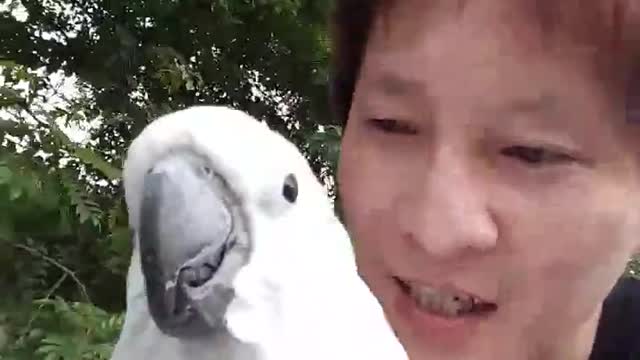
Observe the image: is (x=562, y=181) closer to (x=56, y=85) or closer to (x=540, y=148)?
(x=540, y=148)

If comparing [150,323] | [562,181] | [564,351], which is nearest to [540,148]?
[562,181]

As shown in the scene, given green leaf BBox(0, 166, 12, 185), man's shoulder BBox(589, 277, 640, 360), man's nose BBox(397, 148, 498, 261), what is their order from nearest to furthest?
1. man's nose BBox(397, 148, 498, 261)
2. man's shoulder BBox(589, 277, 640, 360)
3. green leaf BBox(0, 166, 12, 185)

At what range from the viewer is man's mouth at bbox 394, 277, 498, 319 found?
0.75 metres

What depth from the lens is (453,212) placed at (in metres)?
0.72

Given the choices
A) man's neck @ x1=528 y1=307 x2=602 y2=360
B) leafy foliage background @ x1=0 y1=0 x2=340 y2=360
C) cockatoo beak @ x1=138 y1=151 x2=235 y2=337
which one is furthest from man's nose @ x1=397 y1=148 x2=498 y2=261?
leafy foliage background @ x1=0 y1=0 x2=340 y2=360

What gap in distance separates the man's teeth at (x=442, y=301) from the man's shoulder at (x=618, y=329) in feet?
0.57

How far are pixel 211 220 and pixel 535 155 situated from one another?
→ 28cm

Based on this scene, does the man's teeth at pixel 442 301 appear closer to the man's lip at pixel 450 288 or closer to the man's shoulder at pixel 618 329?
the man's lip at pixel 450 288

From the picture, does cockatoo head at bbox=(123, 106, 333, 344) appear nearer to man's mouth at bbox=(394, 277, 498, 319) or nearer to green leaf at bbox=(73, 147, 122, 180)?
man's mouth at bbox=(394, 277, 498, 319)

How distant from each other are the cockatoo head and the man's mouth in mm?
208

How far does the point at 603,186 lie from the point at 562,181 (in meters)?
0.03

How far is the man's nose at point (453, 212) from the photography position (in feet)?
2.36

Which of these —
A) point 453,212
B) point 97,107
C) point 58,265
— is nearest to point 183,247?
point 453,212

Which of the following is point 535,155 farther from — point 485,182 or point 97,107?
point 97,107
